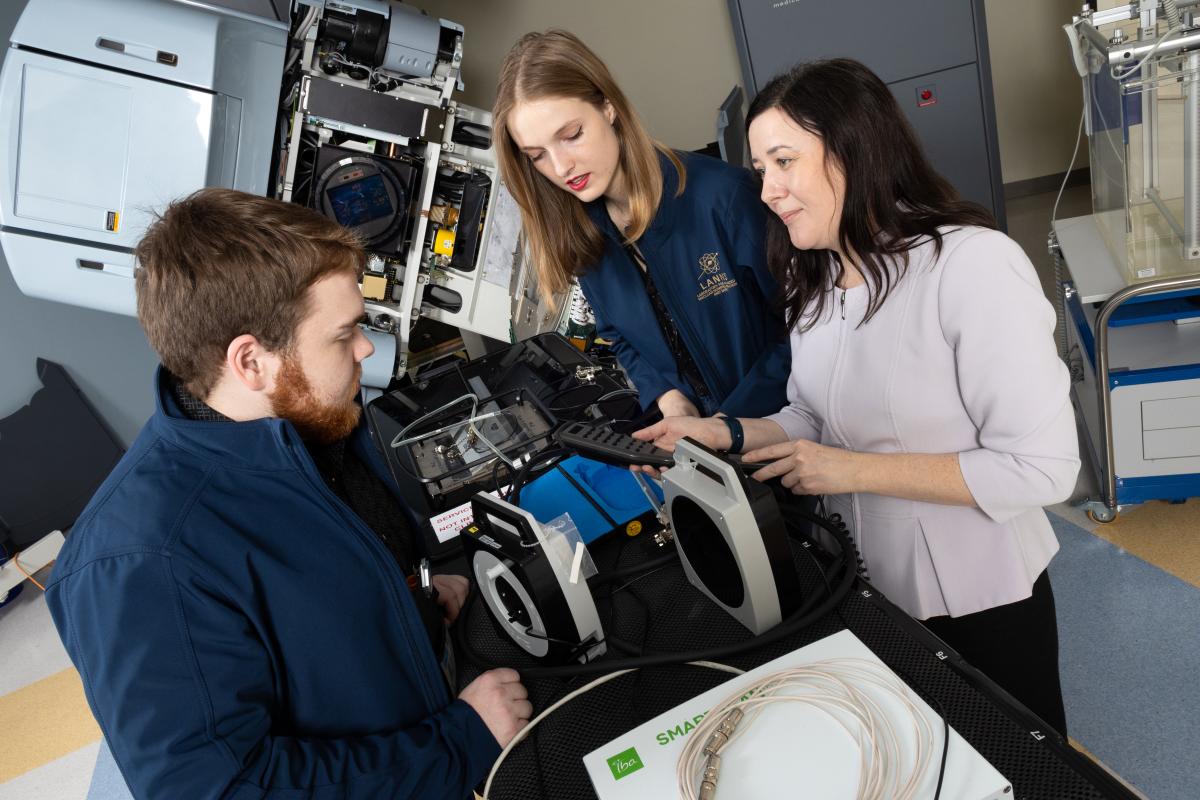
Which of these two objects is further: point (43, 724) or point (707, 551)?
point (43, 724)

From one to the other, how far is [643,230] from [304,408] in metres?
0.87

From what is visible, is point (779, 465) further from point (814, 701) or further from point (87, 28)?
point (87, 28)

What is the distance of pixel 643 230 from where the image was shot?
1.76 meters

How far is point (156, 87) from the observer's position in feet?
7.44

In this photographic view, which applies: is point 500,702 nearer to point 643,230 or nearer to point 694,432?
point 694,432

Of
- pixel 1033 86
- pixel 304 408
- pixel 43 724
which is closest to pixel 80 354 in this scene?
pixel 43 724

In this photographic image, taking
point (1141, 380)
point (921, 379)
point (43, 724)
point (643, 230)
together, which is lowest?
point (43, 724)

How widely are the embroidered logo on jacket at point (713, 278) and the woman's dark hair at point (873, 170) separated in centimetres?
48

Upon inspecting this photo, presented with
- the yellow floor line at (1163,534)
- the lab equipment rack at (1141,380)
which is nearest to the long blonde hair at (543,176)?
the lab equipment rack at (1141,380)

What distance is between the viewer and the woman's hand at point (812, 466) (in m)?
1.26

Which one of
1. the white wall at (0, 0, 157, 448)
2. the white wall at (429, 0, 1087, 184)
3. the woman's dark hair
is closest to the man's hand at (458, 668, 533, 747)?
the woman's dark hair

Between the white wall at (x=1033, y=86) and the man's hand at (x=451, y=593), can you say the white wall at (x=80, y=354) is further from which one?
the white wall at (x=1033, y=86)

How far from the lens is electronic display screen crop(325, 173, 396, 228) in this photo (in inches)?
104

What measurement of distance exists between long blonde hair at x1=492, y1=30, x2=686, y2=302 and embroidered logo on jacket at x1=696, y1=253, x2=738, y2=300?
0.47ft
